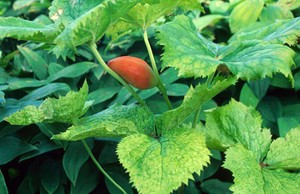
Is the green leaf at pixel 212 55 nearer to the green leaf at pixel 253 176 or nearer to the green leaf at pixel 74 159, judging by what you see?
the green leaf at pixel 253 176

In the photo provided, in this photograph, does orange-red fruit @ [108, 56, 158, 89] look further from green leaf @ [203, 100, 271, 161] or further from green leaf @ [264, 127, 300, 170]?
green leaf @ [264, 127, 300, 170]

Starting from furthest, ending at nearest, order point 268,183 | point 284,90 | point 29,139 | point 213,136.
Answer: point 284,90
point 29,139
point 213,136
point 268,183

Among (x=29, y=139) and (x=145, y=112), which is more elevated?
(x=145, y=112)

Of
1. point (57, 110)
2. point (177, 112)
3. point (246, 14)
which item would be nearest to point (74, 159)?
point (57, 110)

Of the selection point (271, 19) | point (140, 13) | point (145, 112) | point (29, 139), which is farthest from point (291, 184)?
point (271, 19)

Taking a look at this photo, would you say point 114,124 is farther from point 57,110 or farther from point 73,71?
point 73,71

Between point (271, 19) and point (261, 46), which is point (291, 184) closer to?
point (261, 46)
